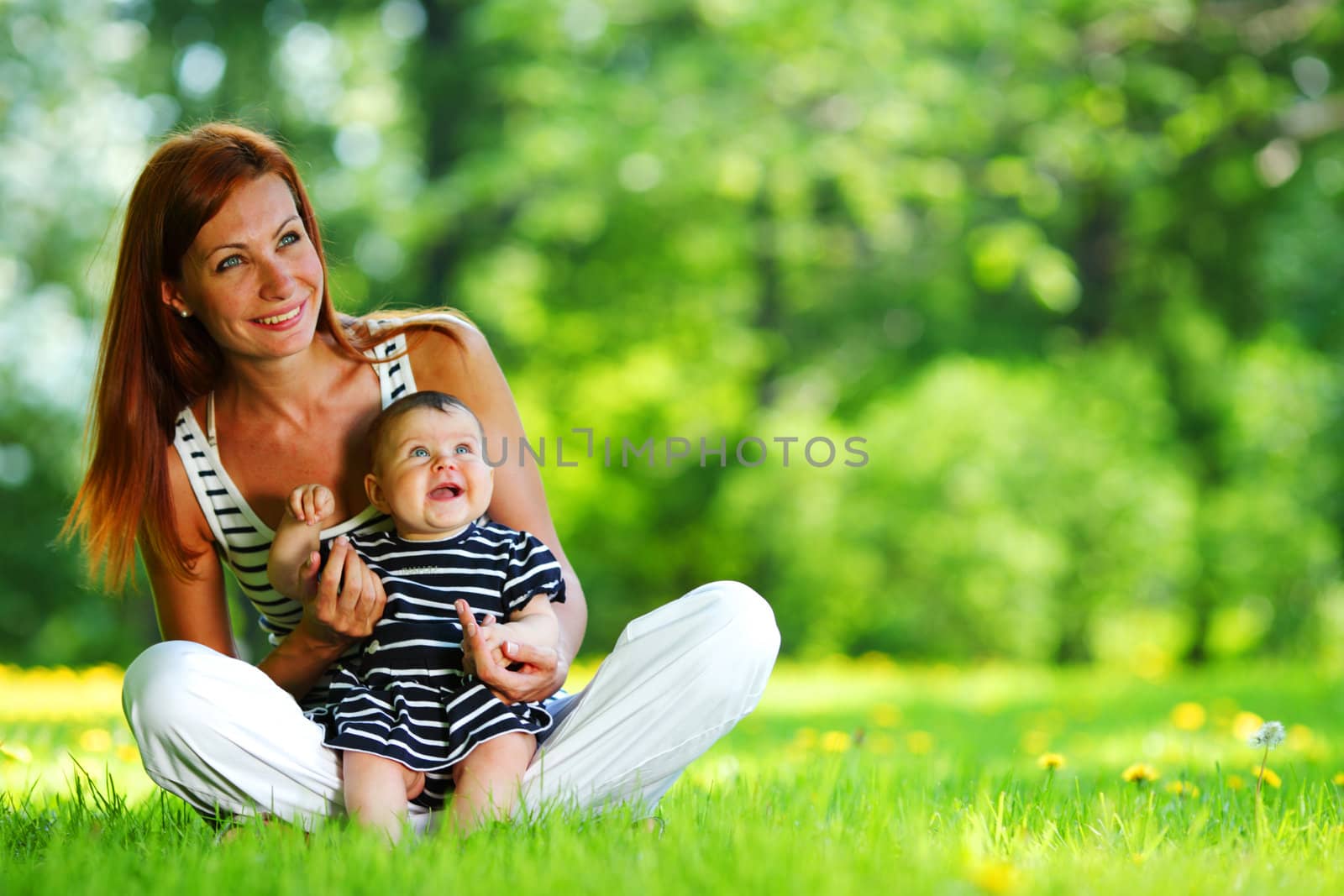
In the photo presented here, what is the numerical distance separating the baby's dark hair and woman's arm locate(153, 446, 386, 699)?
0.25 m

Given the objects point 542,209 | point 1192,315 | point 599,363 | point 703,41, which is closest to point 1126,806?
point 542,209

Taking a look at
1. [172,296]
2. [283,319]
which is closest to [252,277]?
[283,319]

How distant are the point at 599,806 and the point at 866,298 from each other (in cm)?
1194

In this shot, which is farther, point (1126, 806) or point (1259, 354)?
point (1259, 354)

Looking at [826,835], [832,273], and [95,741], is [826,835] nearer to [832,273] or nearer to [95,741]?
[95,741]

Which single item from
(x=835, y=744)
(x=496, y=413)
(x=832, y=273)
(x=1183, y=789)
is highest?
(x=832, y=273)

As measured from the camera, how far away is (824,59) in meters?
8.42

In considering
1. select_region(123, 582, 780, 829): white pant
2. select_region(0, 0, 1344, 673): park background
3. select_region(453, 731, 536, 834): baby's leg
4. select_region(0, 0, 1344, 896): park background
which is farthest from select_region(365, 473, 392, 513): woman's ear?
select_region(0, 0, 1344, 673): park background

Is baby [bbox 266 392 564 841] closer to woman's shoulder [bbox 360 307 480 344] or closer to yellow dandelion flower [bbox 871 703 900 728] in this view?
woman's shoulder [bbox 360 307 480 344]

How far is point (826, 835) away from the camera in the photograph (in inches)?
85.3

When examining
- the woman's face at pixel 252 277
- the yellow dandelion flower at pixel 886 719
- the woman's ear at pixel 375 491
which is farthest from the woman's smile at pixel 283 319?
the yellow dandelion flower at pixel 886 719

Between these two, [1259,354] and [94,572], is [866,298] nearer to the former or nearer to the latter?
[1259,354]

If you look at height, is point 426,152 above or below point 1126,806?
above

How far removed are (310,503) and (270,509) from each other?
0.29 metres
